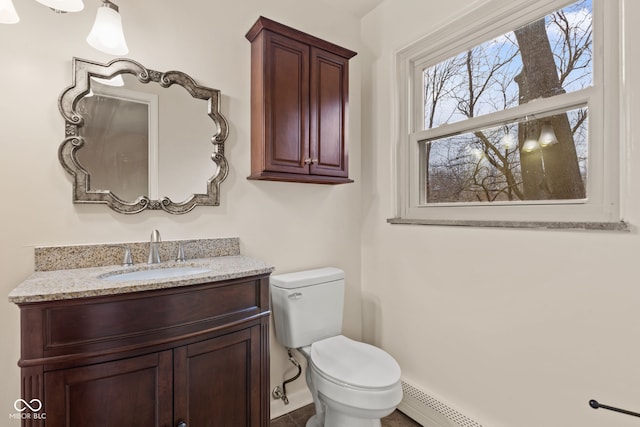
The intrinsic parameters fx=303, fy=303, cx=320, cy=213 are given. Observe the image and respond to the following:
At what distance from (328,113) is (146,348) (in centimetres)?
150

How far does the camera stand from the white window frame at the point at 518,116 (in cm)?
119

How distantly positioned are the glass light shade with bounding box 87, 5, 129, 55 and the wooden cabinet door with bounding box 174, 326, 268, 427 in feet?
4.09

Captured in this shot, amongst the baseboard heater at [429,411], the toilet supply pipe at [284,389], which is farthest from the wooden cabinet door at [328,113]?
the baseboard heater at [429,411]

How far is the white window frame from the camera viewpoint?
119 cm

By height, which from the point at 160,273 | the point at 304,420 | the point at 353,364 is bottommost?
the point at 304,420

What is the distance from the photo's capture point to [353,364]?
1.49m

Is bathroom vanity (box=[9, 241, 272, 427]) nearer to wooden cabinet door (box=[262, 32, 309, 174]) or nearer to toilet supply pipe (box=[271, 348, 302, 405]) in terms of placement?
toilet supply pipe (box=[271, 348, 302, 405])

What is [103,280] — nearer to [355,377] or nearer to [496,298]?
[355,377]

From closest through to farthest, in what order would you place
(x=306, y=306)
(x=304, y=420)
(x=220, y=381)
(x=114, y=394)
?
(x=114, y=394), (x=220, y=381), (x=306, y=306), (x=304, y=420)

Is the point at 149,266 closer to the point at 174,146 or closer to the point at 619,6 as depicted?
the point at 174,146

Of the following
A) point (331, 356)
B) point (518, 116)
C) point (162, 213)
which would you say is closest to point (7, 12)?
point (162, 213)

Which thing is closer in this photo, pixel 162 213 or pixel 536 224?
pixel 536 224

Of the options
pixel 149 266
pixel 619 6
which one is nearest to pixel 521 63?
pixel 619 6

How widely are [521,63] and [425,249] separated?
1.09 m
